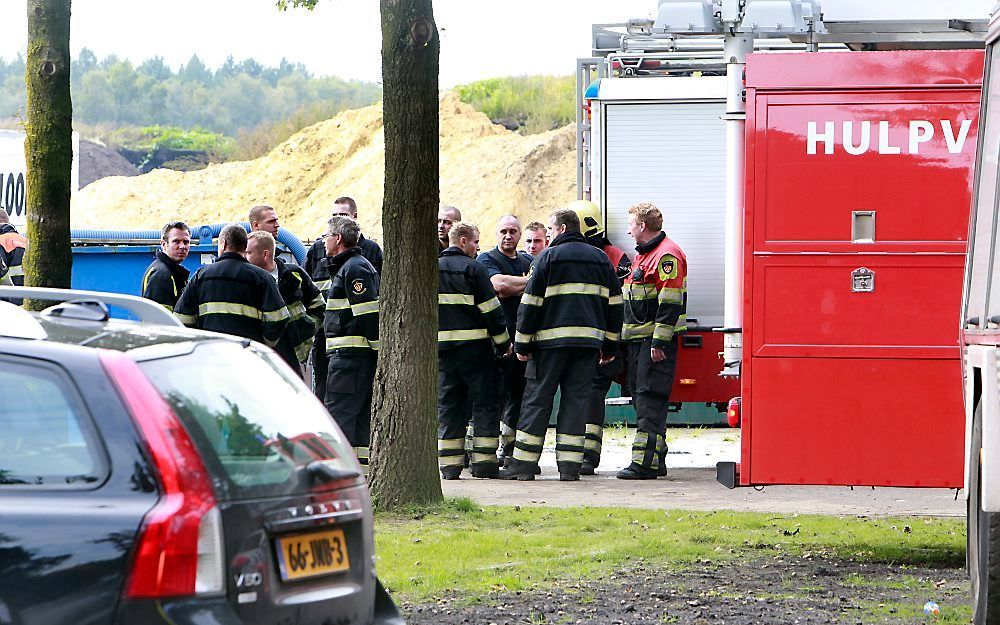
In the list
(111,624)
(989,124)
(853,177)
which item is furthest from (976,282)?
(111,624)

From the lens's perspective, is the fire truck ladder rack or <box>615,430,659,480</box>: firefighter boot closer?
the fire truck ladder rack

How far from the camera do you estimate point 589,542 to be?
26.5 ft

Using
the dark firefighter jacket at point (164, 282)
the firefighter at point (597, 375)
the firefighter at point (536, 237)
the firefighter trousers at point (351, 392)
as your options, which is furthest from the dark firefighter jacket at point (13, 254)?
the firefighter at point (597, 375)

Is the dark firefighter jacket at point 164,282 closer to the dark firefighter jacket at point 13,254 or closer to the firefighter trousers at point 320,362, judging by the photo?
the firefighter trousers at point 320,362

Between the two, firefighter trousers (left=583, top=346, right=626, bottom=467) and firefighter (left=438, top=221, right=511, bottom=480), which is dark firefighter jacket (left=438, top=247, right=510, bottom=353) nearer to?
firefighter (left=438, top=221, right=511, bottom=480)

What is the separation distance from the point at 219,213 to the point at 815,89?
36.1 meters

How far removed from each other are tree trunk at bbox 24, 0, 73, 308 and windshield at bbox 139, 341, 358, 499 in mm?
4606

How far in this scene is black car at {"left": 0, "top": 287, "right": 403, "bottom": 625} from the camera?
12.1ft

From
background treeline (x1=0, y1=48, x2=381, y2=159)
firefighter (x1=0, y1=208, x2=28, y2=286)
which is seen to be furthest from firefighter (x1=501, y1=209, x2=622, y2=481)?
background treeline (x1=0, y1=48, x2=381, y2=159)

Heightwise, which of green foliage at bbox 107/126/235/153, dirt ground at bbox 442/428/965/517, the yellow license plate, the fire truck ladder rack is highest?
green foliage at bbox 107/126/235/153

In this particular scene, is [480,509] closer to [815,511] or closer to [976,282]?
[815,511]

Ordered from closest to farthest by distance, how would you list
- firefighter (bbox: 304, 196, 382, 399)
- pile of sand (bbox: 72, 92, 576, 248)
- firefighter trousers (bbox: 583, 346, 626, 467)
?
1. firefighter trousers (bbox: 583, 346, 626, 467)
2. firefighter (bbox: 304, 196, 382, 399)
3. pile of sand (bbox: 72, 92, 576, 248)

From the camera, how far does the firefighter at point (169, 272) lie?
10.7 metres

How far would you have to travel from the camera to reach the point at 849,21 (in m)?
8.45
